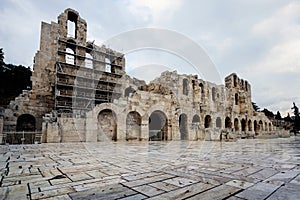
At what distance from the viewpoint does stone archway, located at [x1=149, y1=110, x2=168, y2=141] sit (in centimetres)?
1552

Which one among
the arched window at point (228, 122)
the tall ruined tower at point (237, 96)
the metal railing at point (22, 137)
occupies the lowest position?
the metal railing at point (22, 137)

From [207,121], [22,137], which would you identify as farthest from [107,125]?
[207,121]

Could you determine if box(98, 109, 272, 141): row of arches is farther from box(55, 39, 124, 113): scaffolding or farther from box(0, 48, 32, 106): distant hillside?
box(0, 48, 32, 106): distant hillside

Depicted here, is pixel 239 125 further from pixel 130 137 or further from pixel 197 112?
pixel 130 137

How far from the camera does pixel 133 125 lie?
1408 cm

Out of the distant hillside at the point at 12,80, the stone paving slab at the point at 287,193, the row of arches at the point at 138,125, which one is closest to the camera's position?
the stone paving slab at the point at 287,193

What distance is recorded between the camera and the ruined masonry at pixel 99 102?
40.2ft

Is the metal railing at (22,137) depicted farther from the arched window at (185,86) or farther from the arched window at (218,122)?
the arched window at (218,122)

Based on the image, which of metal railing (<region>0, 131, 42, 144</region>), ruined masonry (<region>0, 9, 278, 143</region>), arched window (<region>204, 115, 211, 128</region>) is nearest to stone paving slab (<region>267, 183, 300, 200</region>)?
ruined masonry (<region>0, 9, 278, 143</region>)

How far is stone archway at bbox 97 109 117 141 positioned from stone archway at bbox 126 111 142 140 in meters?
1.05

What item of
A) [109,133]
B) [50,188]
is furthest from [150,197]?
[109,133]

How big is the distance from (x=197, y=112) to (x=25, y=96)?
16193mm

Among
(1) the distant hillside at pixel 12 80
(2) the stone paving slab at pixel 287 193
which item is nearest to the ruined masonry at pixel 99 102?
(1) the distant hillside at pixel 12 80

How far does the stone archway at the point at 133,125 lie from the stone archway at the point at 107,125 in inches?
41.3
